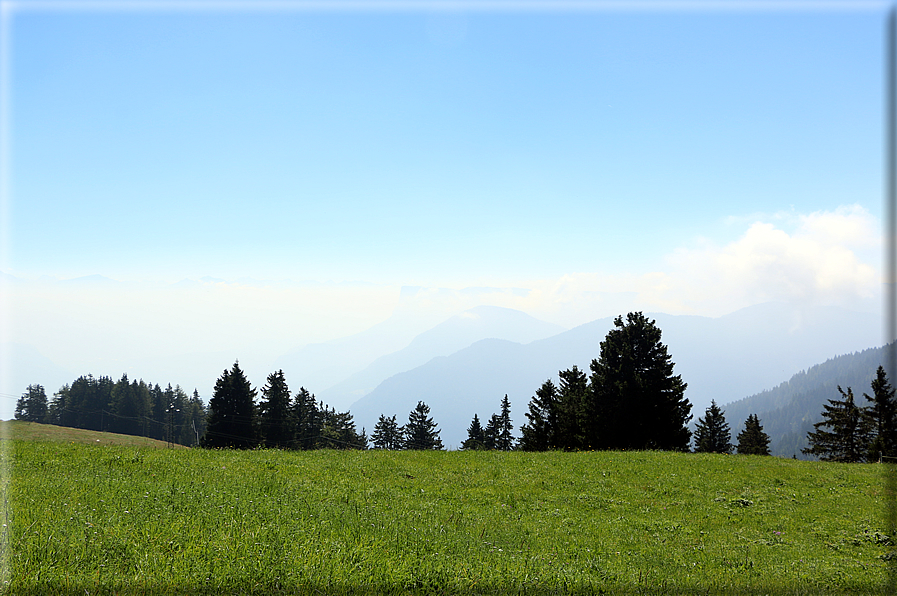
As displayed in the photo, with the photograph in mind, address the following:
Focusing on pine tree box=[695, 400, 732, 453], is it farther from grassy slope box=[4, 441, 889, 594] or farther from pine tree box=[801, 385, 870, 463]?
grassy slope box=[4, 441, 889, 594]

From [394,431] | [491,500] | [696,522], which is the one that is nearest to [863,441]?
[696,522]

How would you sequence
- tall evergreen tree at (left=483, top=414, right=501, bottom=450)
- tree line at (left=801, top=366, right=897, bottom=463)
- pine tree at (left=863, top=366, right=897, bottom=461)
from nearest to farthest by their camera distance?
pine tree at (left=863, top=366, right=897, bottom=461) → tree line at (left=801, top=366, right=897, bottom=463) → tall evergreen tree at (left=483, top=414, right=501, bottom=450)

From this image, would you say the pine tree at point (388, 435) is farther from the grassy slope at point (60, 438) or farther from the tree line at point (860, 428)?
the tree line at point (860, 428)

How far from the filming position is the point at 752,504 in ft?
56.0

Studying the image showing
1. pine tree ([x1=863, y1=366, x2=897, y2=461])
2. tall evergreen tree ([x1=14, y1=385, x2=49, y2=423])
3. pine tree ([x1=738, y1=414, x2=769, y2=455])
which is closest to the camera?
pine tree ([x1=863, y1=366, x2=897, y2=461])

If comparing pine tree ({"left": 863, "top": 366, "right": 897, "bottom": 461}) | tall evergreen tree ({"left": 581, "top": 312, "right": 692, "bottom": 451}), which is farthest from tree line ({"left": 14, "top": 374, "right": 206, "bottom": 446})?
pine tree ({"left": 863, "top": 366, "right": 897, "bottom": 461})

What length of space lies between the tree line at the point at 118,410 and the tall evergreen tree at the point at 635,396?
330ft

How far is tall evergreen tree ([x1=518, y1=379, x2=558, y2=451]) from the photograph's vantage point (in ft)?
199

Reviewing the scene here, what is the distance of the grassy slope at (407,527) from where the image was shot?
752 cm

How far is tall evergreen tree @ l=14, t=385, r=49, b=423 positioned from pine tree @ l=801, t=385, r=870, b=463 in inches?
6675

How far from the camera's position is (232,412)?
6228 centimetres

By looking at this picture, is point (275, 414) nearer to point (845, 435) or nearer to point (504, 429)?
point (504, 429)

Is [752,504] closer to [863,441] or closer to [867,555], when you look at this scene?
[867,555]

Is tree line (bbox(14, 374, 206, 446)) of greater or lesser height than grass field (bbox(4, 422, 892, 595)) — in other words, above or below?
below
